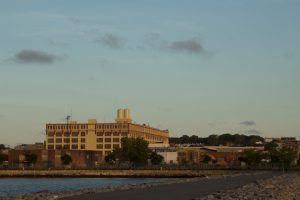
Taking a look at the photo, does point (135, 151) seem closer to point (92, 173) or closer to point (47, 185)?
point (92, 173)

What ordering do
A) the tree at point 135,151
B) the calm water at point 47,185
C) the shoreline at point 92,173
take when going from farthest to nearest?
the tree at point 135,151, the shoreline at point 92,173, the calm water at point 47,185

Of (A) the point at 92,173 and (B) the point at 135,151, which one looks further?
(B) the point at 135,151

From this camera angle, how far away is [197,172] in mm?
162125

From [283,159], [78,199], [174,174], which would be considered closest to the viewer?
[78,199]

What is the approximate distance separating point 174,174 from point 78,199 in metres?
126

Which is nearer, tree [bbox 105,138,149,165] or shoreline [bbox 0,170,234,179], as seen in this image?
shoreline [bbox 0,170,234,179]

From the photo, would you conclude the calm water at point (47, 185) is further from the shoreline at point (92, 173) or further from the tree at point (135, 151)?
the tree at point (135, 151)

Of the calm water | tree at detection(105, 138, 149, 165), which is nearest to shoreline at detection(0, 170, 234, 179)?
tree at detection(105, 138, 149, 165)

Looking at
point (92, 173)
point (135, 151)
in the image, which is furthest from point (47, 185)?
point (135, 151)

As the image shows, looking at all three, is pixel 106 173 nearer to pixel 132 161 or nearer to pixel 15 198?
pixel 132 161

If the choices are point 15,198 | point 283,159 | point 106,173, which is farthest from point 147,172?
point 15,198

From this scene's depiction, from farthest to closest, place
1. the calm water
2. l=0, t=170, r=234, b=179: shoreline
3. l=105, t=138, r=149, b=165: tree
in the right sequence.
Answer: l=105, t=138, r=149, b=165: tree
l=0, t=170, r=234, b=179: shoreline
the calm water

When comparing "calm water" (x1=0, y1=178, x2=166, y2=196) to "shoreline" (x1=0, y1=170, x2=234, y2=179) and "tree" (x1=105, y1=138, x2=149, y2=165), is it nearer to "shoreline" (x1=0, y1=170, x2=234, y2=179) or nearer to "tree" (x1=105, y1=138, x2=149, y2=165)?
"shoreline" (x1=0, y1=170, x2=234, y2=179)

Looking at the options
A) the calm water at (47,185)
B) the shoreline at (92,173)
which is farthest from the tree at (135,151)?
the calm water at (47,185)
